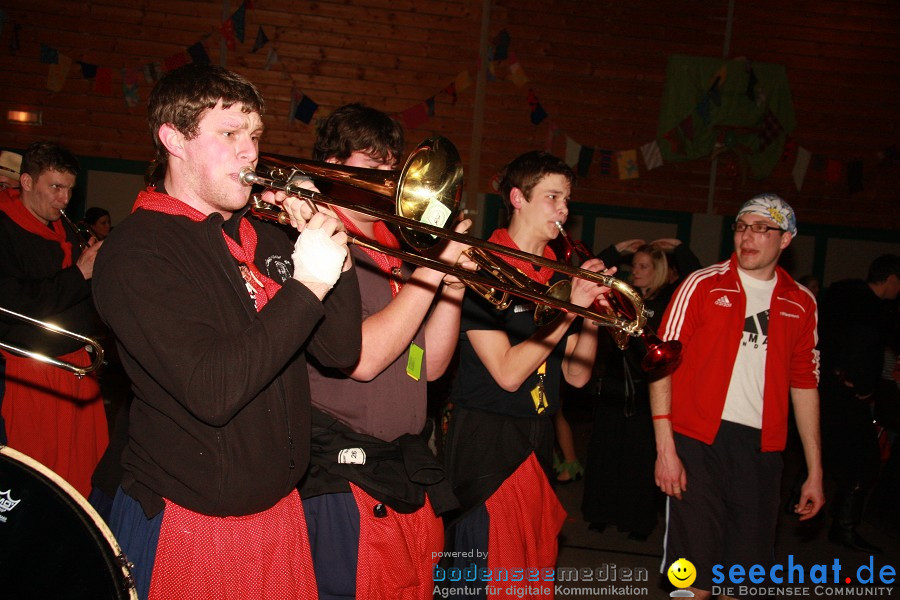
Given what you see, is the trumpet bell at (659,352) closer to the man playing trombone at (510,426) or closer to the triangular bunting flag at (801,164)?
the man playing trombone at (510,426)

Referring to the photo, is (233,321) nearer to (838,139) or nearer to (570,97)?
(570,97)

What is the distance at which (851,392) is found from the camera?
179 inches

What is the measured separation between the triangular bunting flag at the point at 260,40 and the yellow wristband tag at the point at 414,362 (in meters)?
6.74

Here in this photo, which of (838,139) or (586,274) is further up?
(838,139)

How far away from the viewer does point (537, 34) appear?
8.38 m

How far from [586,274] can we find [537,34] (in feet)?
23.5

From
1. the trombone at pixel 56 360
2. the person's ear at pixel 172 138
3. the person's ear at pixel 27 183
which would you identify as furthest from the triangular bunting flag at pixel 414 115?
the person's ear at pixel 172 138

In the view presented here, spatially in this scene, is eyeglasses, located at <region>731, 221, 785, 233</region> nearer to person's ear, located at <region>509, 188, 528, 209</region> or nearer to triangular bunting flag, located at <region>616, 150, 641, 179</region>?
person's ear, located at <region>509, 188, 528, 209</region>

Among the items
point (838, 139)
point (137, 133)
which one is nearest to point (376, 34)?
point (137, 133)

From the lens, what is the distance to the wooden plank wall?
794 cm

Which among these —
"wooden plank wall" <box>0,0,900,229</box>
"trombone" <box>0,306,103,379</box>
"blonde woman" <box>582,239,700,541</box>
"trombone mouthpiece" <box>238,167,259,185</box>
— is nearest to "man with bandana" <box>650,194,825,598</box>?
"blonde woman" <box>582,239,700,541</box>

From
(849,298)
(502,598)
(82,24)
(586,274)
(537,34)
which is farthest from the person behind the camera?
(537,34)

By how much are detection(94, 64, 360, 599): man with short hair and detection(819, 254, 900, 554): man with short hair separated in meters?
Answer: 3.90

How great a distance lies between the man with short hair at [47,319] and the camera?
3244 millimetres
